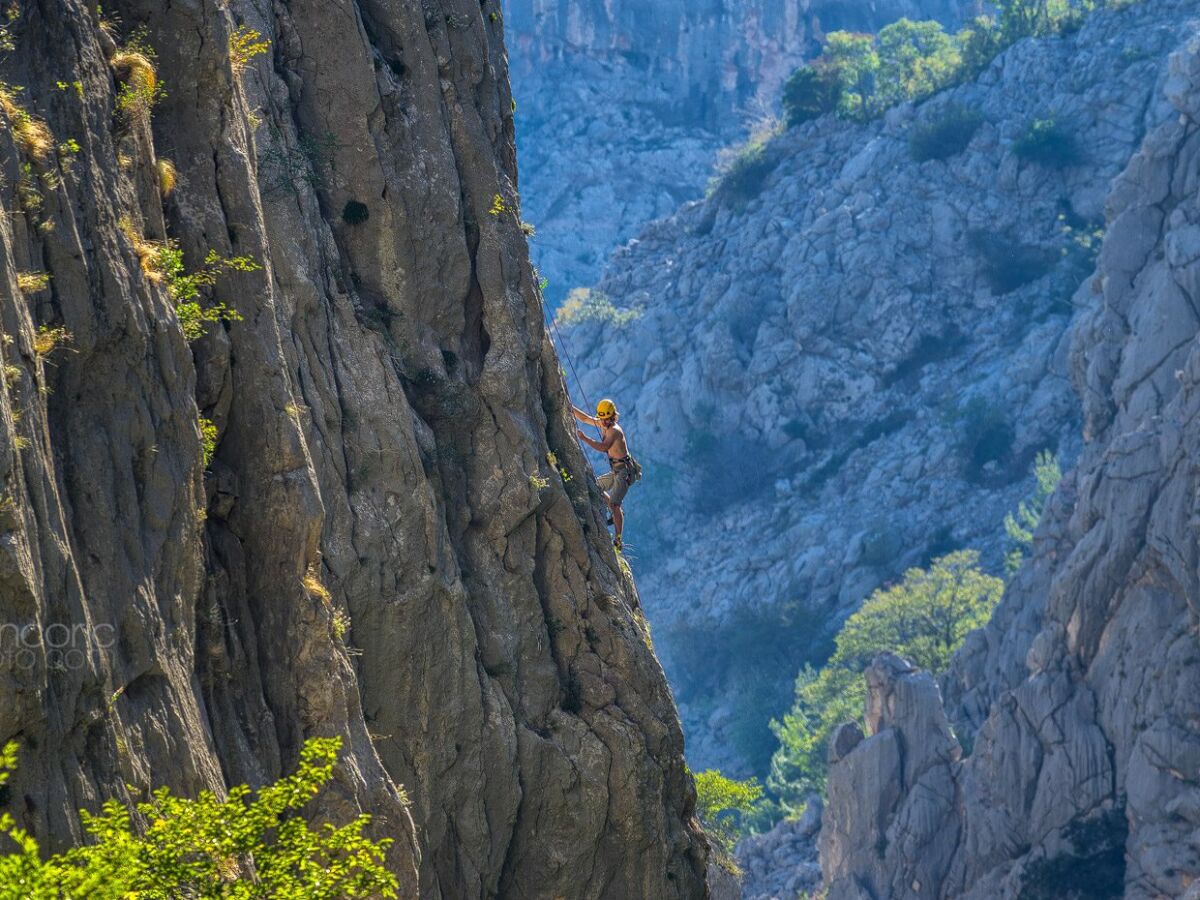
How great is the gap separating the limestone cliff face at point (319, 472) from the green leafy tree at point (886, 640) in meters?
59.2

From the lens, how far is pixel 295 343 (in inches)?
824

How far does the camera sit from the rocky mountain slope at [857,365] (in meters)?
96.1

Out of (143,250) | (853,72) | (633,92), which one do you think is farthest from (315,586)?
(633,92)

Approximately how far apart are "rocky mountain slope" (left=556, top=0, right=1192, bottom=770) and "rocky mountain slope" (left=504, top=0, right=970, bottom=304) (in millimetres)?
45984

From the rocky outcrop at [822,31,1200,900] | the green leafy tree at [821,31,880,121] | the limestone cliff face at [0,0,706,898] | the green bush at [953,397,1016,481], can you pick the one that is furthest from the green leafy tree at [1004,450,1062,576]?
the limestone cliff face at [0,0,706,898]

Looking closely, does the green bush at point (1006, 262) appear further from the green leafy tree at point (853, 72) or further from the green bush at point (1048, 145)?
the green leafy tree at point (853, 72)

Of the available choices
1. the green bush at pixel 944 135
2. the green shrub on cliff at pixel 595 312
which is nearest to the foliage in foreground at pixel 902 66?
the green bush at pixel 944 135

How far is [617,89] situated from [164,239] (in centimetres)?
15076

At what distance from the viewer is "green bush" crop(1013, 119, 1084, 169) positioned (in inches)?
4080

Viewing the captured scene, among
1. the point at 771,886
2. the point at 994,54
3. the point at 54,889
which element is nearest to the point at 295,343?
the point at 54,889

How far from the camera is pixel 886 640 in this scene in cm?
8594

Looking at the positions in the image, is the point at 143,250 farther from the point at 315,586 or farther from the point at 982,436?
the point at 982,436

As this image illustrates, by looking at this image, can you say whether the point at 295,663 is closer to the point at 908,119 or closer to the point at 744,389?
the point at 744,389

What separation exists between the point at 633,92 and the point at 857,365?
229 feet
